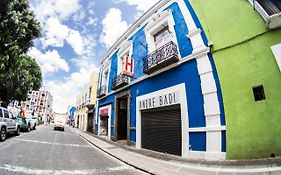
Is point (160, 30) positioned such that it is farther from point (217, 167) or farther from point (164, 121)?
point (217, 167)

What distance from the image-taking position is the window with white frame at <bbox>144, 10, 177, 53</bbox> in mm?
10534

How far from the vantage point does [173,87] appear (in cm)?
960

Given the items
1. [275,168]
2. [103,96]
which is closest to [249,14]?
[275,168]

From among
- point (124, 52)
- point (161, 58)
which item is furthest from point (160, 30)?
point (124, 52)

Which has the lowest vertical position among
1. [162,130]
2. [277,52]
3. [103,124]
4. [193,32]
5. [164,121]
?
[103,124]

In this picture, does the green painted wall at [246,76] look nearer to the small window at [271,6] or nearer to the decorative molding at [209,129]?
the decorative molding at [209,129]

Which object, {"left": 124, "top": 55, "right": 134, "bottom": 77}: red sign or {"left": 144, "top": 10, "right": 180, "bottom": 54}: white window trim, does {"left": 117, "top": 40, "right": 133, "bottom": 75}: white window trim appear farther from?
{"left": 144, "top": 10, "right": 180, "bottom": 54}: white window trim

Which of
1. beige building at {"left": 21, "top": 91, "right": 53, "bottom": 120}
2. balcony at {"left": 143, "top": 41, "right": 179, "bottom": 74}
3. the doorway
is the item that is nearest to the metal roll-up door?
balcony at {"left": 143, "top": 41, "right": 179, "bottom": 74}

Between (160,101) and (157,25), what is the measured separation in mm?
4876

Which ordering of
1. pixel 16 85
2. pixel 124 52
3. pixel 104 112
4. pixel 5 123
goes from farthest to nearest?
pixel 16 85 → pixel 104 112 → pixel 124 52 → pixel 5 123

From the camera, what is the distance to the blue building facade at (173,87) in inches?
305

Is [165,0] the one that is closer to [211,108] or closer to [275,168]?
[211,108]

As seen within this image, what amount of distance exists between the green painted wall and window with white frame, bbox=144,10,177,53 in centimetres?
283

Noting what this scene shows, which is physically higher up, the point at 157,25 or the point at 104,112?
the point at 157,25
